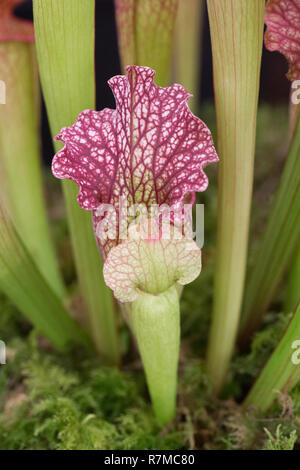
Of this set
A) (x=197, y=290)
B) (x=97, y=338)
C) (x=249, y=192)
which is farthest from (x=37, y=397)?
(x=249, y=192)

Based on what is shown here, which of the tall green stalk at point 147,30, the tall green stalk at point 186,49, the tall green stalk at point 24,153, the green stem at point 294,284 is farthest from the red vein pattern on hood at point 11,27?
the green stem at point 294,284

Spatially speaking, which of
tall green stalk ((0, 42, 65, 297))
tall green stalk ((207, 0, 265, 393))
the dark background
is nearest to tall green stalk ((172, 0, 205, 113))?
the dark background

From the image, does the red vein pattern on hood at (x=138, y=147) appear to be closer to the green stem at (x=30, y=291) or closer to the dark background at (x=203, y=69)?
the green stem at (x=30, y=291)

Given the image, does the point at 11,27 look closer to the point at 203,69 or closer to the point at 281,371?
the point at 281,371

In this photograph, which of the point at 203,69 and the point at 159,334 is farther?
the point at 203,69

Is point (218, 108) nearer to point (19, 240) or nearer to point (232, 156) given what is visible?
point (232, 156)

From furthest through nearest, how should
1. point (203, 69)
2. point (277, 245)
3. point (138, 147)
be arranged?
point (203, 69)
point (277, 245)
point (138, 147)

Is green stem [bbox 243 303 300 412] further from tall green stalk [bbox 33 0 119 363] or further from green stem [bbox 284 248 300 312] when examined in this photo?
tall green stalk [bbox 33 0 119 363]

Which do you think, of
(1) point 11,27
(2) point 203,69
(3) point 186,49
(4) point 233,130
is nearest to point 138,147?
(4) point 233,130
